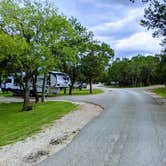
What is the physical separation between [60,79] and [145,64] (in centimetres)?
4642

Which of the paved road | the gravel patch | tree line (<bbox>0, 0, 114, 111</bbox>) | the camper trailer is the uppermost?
tree line (<bbox>0, 0, 114, 111</bbox>)

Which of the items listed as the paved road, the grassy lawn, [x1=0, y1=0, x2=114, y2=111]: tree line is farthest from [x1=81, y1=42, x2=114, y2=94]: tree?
the paved road

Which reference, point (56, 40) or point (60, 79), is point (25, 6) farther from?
point (60, 79)

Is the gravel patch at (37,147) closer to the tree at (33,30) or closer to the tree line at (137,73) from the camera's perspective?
the tree at (33,30)

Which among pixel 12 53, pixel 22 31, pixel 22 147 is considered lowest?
pixel 22 147

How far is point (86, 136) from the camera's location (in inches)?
396

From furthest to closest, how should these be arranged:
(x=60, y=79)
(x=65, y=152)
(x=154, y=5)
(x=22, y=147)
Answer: (x=60, y=79), (x=154, y=5), (x=22, y=147), (x=65, y=152)

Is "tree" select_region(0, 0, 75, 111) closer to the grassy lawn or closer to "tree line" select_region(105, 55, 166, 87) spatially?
the grassy lawn

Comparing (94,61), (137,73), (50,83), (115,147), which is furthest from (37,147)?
(137,73)

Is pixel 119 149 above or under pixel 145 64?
under

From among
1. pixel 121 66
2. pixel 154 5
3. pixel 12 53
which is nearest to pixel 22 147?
pixel 12 53

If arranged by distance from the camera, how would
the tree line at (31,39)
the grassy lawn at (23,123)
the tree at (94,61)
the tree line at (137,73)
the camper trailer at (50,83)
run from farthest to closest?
the tree line at (137,73), the tree at (94,61), the camper trailer at (50,83), the tree line at (31,39), the grassy lawn at (23,123)

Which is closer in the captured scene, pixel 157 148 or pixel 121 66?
pixel 157 148

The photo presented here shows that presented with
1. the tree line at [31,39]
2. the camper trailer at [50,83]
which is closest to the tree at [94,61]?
the camper trailer at [50,83]
